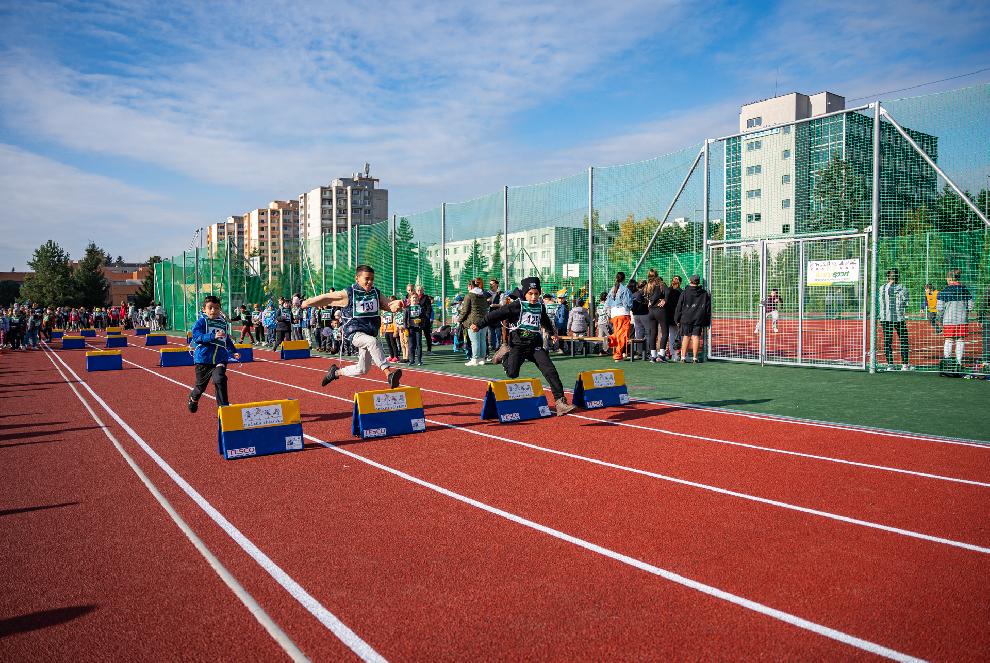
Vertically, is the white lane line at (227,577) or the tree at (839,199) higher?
the tree at (839,199)

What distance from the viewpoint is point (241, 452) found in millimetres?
8070

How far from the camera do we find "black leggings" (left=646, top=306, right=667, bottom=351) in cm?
1833

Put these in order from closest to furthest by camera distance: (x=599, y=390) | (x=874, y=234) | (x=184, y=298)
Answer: (x=599, y=390) → (x=874, y=234) → (x=184, y=298)

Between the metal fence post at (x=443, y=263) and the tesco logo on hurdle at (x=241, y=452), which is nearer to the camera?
the tesco logo on hurdle at (x=241, y=452)

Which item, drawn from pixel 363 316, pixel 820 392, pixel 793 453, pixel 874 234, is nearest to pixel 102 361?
pixel 363 316

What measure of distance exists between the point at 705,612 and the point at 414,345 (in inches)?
608

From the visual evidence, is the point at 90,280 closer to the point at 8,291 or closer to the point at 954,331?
the point at 8,291

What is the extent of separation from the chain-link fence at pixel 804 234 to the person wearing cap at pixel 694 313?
0.91 metres

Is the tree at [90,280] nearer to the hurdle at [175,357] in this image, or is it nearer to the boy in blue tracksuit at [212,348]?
the hurdle at [175,357]

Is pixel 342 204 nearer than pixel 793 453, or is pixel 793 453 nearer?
pixel 793 453

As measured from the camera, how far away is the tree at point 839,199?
15.5 m

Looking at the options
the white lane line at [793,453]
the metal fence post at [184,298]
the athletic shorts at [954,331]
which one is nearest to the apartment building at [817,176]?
the athletic shorts at [954,331]

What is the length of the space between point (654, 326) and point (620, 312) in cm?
101

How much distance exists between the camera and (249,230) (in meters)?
190
